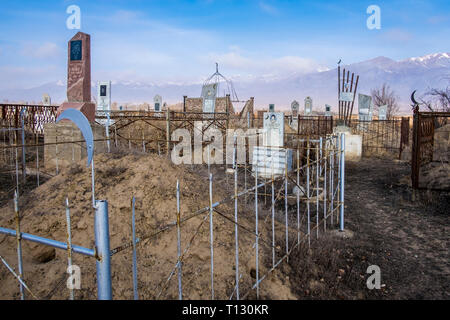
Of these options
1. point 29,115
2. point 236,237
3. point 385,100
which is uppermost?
point 385,100

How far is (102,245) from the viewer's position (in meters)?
2.17

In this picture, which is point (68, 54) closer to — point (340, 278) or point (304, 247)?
point (304, 247)

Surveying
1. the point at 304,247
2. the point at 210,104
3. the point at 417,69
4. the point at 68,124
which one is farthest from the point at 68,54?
the point at 417,69

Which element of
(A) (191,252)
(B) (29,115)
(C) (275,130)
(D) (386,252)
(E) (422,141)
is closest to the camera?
(A) (191,252)

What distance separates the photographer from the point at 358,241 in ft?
21.2

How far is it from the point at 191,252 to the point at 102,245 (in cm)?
237

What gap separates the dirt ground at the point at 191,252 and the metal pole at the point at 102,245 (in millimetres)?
1240

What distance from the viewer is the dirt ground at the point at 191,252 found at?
13.2 feet

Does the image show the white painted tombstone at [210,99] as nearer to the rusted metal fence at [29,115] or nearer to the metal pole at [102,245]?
the rusted metal fence at [29,115]

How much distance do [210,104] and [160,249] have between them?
57.7ft

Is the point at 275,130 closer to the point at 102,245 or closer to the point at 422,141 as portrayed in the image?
the point at 422,141

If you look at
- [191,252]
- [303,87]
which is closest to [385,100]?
[191,252]

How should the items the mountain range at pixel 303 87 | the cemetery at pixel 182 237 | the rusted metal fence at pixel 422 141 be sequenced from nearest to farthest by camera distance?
the cemetery at pixel 182 237 → the rusted metal fence at pixel 422 141 → the mountain range at pixel 303 87

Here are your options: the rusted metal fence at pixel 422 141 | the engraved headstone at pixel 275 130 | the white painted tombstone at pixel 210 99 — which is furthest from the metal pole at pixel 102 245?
the white painted tombstone at pixel 210 99
